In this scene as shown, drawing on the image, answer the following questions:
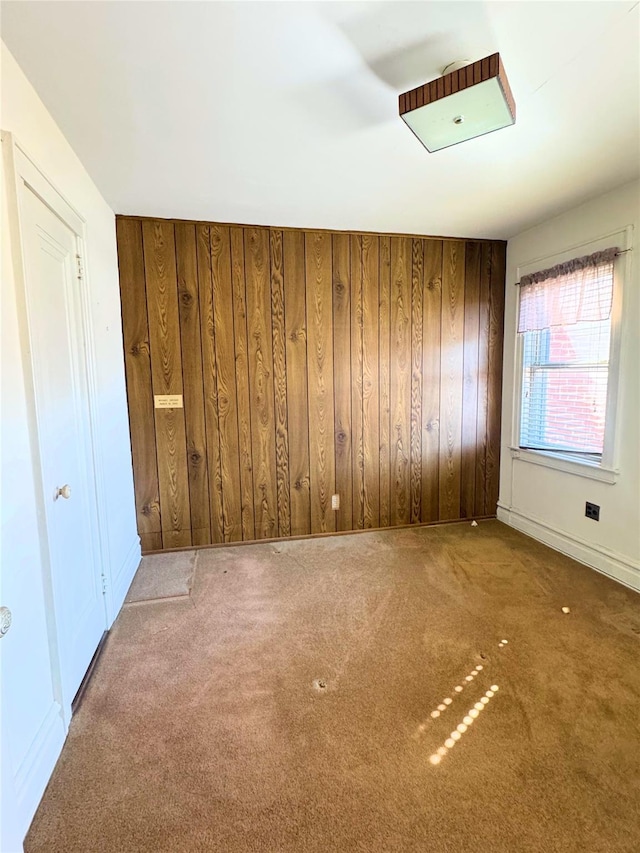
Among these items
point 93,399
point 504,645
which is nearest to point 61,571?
point 93,399

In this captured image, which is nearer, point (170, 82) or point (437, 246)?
point (170, 82)

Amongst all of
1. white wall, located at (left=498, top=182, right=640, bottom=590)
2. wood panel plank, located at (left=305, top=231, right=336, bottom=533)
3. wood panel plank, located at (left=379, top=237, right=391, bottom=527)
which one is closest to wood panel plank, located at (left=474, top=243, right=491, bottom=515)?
white wall, located at (left=498, top=182, right=640, bottom=590)

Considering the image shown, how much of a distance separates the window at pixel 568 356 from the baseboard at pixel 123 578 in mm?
3125

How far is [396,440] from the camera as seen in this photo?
3402 millimetres

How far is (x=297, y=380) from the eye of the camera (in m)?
3.16

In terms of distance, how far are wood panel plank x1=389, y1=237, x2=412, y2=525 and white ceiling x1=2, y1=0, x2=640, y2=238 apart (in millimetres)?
682

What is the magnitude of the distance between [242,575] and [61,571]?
1.30m

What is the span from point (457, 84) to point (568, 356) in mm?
2084

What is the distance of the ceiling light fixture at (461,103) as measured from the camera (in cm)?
136

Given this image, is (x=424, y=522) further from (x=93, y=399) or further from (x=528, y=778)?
(x=93, y=399)

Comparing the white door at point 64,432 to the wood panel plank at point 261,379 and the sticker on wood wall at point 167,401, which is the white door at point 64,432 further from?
the wood panel plank at point 261,379

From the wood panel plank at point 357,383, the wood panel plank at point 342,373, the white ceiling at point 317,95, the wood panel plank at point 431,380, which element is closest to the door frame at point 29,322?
the white ceiling at point 317,95

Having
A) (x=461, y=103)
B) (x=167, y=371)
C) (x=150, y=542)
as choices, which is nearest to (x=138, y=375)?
(x=167, y=371)

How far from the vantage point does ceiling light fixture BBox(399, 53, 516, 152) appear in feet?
4.46
